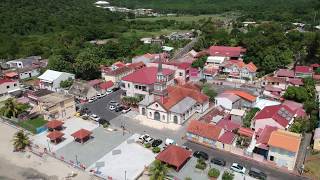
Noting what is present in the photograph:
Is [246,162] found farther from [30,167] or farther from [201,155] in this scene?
[30,167]

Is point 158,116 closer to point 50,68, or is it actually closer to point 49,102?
point 49,102

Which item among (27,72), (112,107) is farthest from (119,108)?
(27,72)

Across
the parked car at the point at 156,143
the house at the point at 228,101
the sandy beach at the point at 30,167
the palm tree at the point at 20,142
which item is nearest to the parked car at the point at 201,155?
the parked car at the point at 156,143

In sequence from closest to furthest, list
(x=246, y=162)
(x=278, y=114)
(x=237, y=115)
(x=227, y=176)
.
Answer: (x=227, y=176), (x=246, y=162), (x=278, y=114), (x=237, y=115)

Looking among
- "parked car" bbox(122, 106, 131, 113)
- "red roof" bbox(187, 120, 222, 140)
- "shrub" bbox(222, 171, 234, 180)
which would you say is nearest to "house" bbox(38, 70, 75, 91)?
"parked car" bbox(122, 106, 131, 113)

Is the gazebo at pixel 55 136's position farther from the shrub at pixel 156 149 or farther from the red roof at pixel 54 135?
the shrub at pixel 156 149
